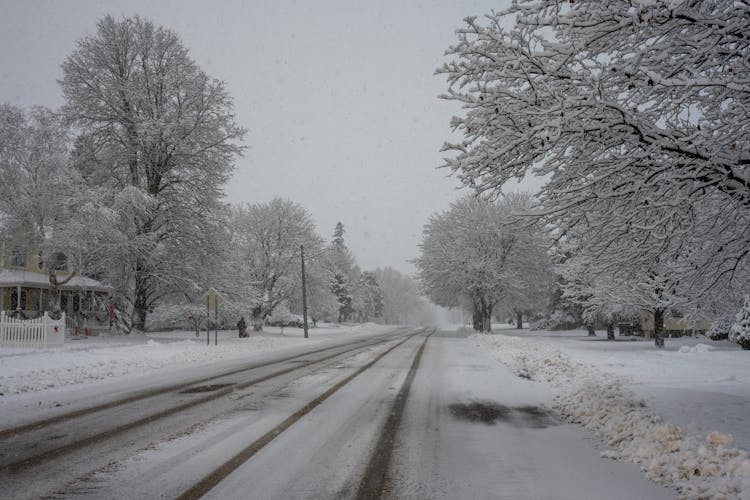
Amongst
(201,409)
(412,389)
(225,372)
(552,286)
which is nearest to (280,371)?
(225,372)

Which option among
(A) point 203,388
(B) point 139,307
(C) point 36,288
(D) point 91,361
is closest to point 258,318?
(B) point 139,307

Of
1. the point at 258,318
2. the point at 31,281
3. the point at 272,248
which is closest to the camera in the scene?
the point at 31,281

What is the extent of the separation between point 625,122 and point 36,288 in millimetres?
38354

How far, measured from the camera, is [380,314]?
106m

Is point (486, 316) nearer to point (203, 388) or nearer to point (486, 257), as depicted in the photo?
point (486, 257)

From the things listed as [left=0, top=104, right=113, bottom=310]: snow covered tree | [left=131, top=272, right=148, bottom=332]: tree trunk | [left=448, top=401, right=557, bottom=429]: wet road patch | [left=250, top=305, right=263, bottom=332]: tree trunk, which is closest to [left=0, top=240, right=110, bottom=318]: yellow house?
[left=131, top=272, right=148, bottom=332]: tree trunk

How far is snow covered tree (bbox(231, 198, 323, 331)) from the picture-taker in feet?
131

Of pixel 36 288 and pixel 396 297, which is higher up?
pixel 36 288

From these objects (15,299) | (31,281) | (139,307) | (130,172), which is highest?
(130,172)

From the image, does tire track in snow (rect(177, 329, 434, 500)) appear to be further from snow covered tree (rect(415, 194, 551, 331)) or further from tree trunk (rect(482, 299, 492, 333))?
tree trunk (rect(482, 299, 492, 333))

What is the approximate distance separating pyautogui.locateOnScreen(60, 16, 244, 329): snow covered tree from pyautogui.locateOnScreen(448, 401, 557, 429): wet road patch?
1896 cm

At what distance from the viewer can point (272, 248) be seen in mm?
41031

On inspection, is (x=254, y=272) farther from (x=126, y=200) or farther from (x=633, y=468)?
(x=633, y=468)

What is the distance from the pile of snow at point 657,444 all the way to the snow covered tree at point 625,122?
6.81ft
